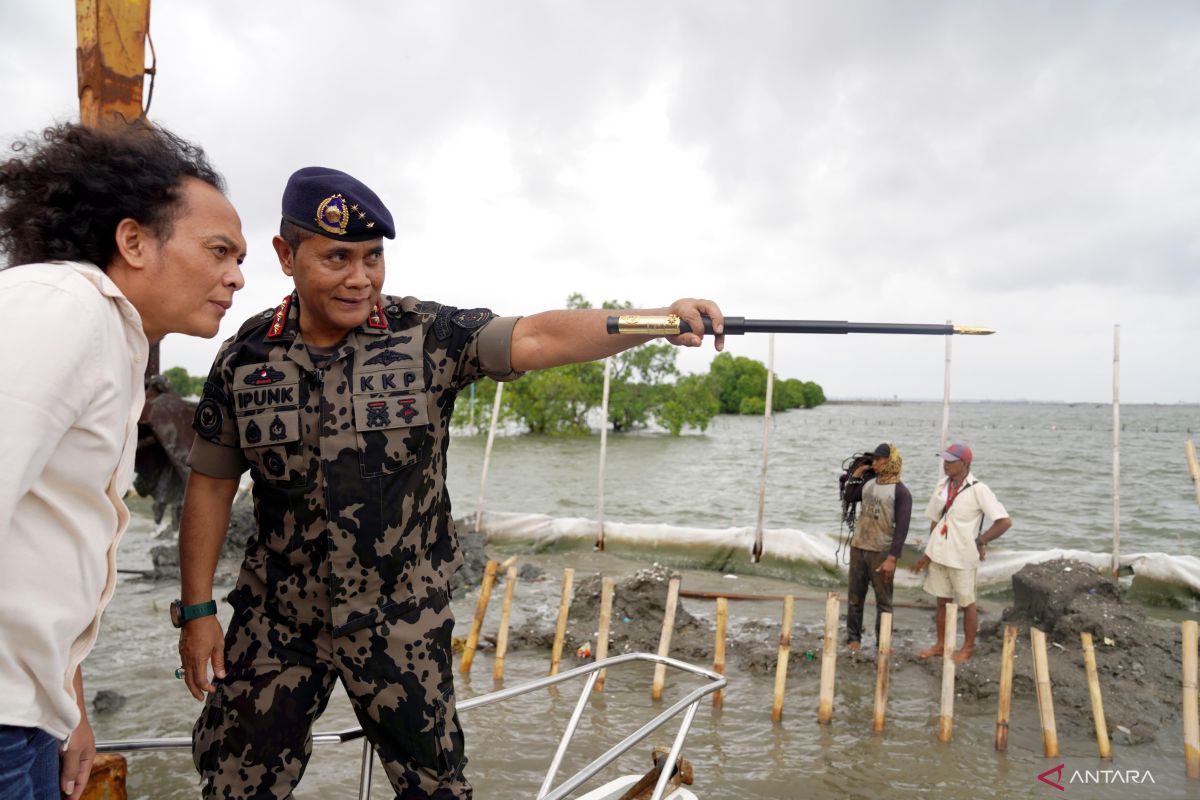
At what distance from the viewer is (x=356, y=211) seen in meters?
2.05

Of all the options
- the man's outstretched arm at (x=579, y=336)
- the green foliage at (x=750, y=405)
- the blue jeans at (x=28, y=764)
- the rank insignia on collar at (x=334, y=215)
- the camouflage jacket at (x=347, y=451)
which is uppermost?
the green foliage at (x=750, y=405)

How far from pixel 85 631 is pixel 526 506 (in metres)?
22.3

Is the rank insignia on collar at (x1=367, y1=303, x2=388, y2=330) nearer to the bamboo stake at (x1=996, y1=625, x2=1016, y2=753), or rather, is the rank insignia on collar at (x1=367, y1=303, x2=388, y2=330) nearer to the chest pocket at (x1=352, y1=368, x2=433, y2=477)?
the chest pocket at (x1=352, y1=368, x2=433, y2=477)

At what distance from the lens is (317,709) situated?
212cm

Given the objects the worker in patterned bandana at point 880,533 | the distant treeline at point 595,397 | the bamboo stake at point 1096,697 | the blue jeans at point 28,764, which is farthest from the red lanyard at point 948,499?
the distant treeline at point 595,397

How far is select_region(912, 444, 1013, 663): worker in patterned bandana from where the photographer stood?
7.98 m

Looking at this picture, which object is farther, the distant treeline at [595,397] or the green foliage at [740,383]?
the green foliage at [740,383]

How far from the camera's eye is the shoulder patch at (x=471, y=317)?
2189 mm

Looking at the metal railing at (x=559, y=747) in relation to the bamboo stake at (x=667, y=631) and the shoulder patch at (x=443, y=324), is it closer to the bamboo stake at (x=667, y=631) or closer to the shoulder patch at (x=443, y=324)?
the shoulder patch at (x=443, y=324)

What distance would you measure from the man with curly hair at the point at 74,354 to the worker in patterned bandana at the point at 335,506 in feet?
1.38

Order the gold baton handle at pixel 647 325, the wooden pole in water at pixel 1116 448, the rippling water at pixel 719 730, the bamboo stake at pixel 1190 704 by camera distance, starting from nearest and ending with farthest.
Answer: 1. the gold baton handle at pixel 647 325
2. the bamboo stake at pixel 1190 704
3. the rippling water at pixel 719 730
4. the wooden pole in water at pixel 1116 448

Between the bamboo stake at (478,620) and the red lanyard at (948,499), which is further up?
the red lanyard at (948,499)

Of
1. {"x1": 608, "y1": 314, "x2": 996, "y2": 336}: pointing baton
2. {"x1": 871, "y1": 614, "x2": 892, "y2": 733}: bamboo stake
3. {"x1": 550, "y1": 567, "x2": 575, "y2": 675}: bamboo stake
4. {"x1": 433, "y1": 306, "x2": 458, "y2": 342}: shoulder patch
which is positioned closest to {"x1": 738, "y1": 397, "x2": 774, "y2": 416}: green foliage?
{"x1": 550, "y1": 567, "x2": 575, "y2": 675}: bamboo stake

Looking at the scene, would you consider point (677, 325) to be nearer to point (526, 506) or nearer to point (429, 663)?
point (429, 663)
